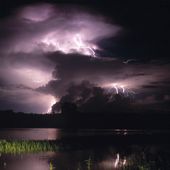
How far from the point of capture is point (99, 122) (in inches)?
7224

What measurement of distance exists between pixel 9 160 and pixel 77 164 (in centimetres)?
617

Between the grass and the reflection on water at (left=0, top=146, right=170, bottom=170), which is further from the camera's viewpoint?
the grass

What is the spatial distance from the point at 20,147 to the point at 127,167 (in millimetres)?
14594

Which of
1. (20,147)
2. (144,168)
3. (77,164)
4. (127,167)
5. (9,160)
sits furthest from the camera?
(20,147)

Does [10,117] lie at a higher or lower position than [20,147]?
higher

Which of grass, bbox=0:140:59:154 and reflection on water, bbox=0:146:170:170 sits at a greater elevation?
grass, bbox=0:140:59:154

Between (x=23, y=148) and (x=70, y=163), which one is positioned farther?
(x=23, y=148)

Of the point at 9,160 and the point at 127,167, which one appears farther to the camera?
the point at 9,160

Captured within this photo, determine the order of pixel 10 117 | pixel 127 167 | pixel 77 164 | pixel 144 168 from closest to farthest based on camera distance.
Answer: pixel 144 168
pixel 127 167
pixel 77 164
pixel 10 117

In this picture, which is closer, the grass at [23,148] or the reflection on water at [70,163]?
the reflection on water at [70,163]

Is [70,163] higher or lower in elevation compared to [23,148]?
lower

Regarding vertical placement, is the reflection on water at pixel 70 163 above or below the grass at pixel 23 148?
below

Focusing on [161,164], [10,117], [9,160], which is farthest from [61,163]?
[10,117]

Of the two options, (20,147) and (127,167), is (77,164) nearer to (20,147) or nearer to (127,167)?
(127,167)
